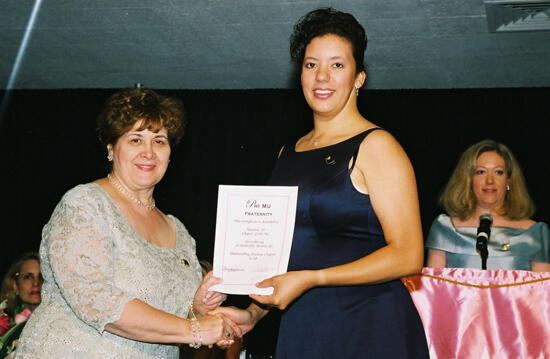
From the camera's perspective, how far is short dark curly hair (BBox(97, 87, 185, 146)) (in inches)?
101

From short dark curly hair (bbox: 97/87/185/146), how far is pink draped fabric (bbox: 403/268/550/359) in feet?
4.09

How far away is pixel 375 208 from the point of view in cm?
184

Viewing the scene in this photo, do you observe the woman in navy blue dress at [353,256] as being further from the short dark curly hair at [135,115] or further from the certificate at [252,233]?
the short dark curly hair at [135,115]

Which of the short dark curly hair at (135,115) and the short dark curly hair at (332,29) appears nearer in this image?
the short dark curly hair at (332,29)

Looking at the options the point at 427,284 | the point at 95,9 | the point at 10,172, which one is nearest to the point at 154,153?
the point at 427,284

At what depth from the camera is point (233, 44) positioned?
6.46 meters

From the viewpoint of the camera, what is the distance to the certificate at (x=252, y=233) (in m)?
1.86

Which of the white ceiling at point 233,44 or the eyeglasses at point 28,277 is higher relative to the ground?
the white ceiling at point 233,44

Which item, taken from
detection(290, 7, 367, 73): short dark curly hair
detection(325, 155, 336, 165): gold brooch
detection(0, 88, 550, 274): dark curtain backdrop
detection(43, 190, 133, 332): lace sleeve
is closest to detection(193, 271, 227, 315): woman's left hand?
detection(43, 190, 133, 332): lace sleeve

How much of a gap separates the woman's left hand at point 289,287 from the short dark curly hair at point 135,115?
3.57 feet

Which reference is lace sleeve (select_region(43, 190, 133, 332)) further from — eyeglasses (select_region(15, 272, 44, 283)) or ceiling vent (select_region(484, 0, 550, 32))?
ceiling vent (select_region(484, 0, 550, 32))

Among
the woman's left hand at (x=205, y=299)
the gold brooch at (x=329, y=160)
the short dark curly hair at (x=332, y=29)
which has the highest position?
the short dark curly hair at (x=332, y=29)

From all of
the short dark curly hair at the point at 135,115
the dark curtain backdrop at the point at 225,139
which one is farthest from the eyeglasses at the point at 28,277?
the short dark curly hair at the point at 135,115

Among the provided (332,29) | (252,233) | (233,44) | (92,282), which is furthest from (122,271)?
(233,44)
